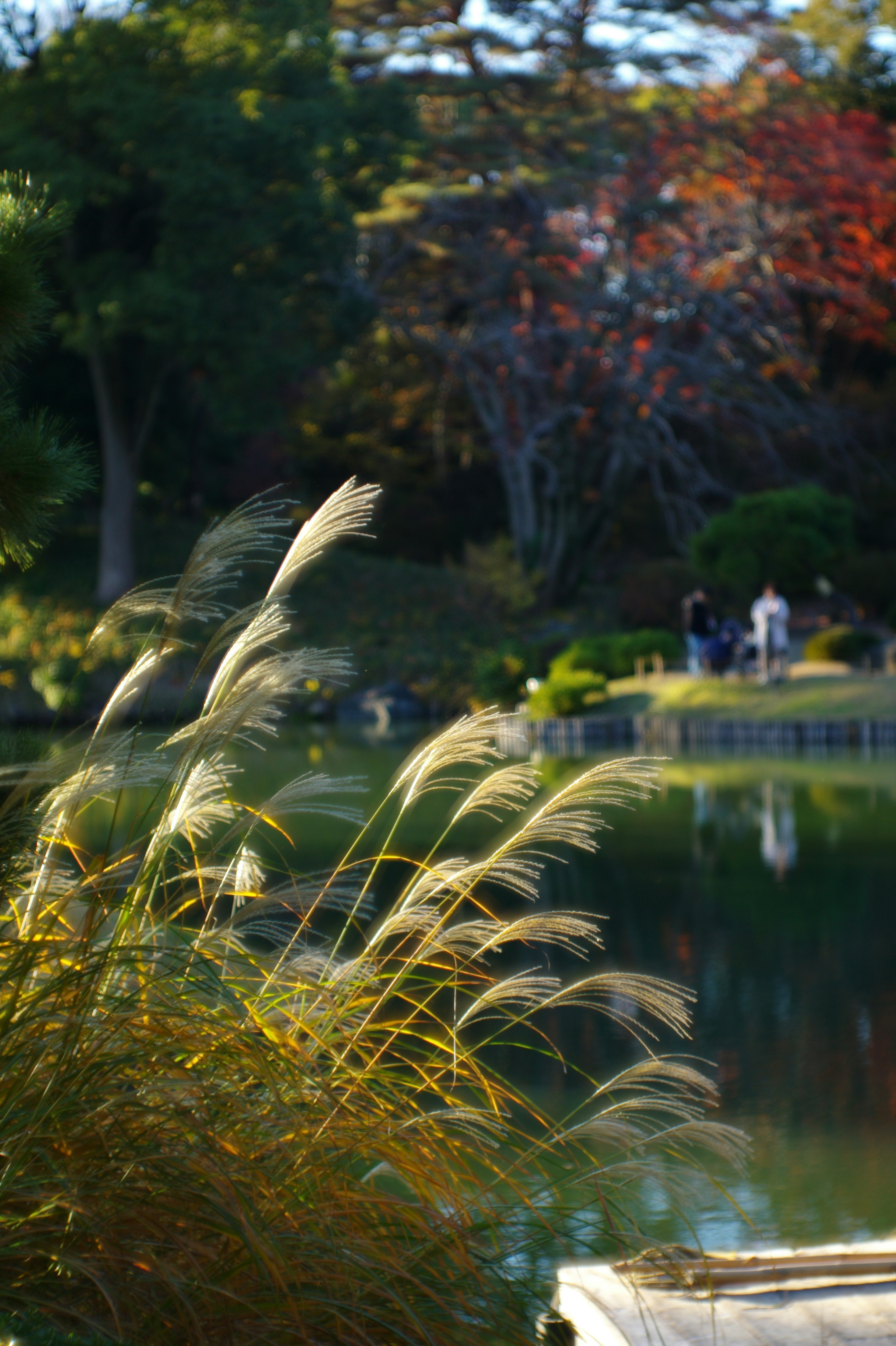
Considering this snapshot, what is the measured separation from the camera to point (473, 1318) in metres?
2.49

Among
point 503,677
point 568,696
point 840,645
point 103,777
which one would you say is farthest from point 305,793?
point 503,677

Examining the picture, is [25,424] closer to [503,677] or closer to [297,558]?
[297,558]

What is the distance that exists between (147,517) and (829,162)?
14.8 m

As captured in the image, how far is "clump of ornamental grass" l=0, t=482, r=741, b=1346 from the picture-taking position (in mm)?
2146

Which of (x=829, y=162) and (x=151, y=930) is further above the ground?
(x=829, y=162)

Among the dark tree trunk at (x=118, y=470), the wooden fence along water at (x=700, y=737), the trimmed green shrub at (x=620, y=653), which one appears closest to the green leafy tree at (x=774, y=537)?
the trimmed green shrub at (x=620, y=653)

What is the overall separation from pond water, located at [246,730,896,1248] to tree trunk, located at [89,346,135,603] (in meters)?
11.2

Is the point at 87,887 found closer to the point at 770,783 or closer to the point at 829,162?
the point at 770,783

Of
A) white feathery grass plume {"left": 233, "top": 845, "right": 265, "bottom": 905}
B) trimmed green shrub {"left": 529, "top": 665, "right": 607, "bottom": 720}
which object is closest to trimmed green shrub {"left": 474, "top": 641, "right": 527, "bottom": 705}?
trimmed green shrub {"left": 529, "top": 665, "right": 607, "bottom": 720}

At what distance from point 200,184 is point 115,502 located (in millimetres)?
5629

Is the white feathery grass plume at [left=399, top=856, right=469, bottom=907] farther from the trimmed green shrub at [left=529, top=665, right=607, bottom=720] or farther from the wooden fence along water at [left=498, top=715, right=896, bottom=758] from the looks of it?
the trimmed green shrub at [left=529, top=665, right=607, bottom=720]

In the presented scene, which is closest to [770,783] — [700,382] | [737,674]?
[737,674]

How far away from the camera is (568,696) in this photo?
1681 centimetres

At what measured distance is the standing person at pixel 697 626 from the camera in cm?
1698
